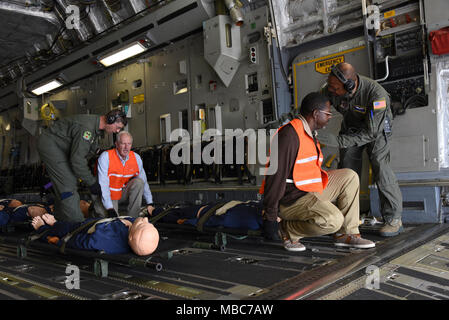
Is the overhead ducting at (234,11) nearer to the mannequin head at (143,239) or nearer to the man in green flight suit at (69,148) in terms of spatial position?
the man in green flight suit at (69,148)

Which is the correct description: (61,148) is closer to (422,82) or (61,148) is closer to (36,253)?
(36,253)

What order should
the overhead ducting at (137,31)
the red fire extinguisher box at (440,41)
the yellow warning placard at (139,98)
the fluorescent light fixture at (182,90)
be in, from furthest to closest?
the yellow warning placard at (139,98) < the fluorescent light fixture at (182,90) < the overhead ducting at (137,31) < the red fire extinguisher box at (440,41)

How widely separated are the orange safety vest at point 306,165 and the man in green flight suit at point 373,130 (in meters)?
0.70

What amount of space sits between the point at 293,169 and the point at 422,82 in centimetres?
290

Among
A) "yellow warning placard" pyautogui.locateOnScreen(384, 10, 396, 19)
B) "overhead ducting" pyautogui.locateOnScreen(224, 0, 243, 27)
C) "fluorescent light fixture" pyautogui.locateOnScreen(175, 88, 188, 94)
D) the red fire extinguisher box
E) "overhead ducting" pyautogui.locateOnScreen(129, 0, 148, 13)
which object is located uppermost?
"overhead ducting" pyautogui.locateOnScreen(129, 0, 148, 13)

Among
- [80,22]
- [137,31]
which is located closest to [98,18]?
[80,22]

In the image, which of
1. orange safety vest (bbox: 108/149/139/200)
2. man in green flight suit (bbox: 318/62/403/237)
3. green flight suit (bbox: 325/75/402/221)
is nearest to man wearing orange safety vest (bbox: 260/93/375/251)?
man in green flight suit (bbox: 318/62/403/237)

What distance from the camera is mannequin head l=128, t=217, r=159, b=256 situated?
2627 millimetres

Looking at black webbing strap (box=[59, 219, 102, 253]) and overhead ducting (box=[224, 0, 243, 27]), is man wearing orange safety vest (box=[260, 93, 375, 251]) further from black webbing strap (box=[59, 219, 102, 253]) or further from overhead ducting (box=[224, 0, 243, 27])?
overhead ducting (box=[224, 0, 243, 27])

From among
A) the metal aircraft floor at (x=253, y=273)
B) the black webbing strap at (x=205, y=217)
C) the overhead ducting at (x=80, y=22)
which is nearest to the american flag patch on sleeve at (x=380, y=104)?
the metal aircraft floor at (x=253, y=273)

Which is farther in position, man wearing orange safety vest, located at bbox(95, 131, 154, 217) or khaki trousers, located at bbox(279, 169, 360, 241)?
man wearing orange safety vest, located at bbox(95, 131, 154, 217)

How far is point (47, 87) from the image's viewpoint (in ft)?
37.4

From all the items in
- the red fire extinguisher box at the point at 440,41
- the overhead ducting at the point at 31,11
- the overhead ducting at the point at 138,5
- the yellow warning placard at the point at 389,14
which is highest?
the overhead ducting at the point at 31,11

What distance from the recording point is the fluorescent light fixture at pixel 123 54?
8.17 m
